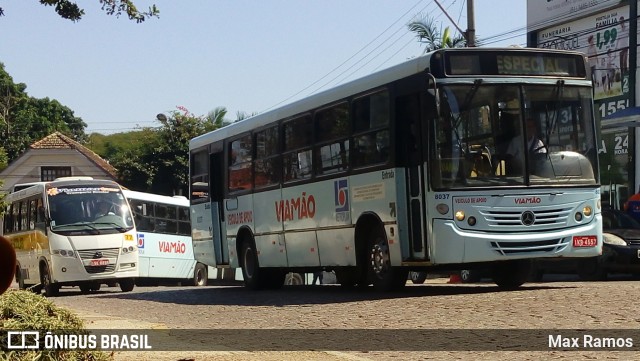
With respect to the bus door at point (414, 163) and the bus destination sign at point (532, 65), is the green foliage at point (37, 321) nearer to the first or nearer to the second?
the bus door at point (414, 163)

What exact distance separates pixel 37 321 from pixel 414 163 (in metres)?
9.08

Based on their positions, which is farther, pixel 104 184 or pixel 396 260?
pixel 104 184

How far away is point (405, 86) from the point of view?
52.0 feet

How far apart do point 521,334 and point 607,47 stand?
3542 centimetres

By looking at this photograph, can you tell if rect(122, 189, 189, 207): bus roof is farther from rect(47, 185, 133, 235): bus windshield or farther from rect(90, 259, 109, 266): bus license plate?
rect(90, 259, 109, 266): bus license plate

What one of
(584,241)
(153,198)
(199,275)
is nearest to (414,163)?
(584,241)

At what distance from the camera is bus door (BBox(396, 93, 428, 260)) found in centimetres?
1548

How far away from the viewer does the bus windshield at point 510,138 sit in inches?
599

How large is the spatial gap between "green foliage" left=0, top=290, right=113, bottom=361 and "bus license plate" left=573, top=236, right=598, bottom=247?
30.8 feet

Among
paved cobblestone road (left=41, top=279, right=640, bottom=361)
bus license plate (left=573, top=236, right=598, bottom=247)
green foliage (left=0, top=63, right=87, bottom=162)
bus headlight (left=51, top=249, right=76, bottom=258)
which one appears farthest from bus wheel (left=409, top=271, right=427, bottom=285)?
green foliage (left=0, top=63, right=87, bottom=162)

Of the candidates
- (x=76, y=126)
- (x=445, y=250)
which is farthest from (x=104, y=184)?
(x=76, y=126)

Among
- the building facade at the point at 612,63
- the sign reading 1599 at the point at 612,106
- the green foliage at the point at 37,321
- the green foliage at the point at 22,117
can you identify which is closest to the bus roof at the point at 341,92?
the green foliage at the point at 37,321

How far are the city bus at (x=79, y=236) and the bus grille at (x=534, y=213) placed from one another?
52.6ft

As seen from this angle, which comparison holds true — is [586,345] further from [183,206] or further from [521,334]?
[183,206]
